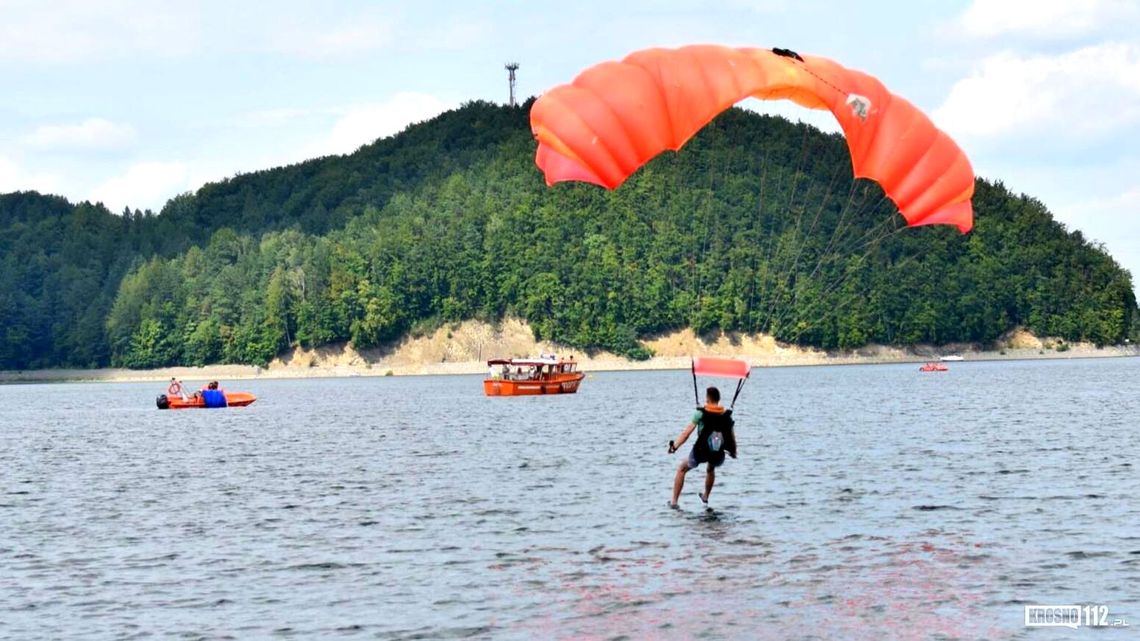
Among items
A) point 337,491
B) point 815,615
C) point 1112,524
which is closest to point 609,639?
point 815,615

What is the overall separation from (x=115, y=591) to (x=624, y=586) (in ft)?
32.9

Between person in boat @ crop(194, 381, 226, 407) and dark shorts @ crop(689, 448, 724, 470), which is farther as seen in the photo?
person in boat @ crop(194, 381, 226, 407)

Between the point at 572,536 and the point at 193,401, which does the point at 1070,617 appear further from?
the point at 193,401

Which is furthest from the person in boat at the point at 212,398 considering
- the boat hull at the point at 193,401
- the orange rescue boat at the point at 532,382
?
the orange rescue boat at the point at 532,382

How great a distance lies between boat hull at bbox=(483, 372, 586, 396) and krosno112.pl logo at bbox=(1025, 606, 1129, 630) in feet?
346

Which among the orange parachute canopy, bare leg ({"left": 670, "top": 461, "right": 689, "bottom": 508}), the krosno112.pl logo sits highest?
the orange parachute canopy

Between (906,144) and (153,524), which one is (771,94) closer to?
(906,144)

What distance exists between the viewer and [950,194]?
37.5 meters

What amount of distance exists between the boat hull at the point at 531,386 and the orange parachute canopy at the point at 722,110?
9296 cm

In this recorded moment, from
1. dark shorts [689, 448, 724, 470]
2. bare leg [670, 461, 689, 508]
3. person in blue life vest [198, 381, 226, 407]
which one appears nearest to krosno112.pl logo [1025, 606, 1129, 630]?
dark shorts [689, 448, 724, 470]

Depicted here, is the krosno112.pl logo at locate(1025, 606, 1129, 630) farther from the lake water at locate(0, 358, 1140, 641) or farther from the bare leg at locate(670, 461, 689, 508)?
the bare leg at locate(670, 461, 689, 508)

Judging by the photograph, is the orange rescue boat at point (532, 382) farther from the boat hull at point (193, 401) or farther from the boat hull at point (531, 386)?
the boat hull at point (193, 401)

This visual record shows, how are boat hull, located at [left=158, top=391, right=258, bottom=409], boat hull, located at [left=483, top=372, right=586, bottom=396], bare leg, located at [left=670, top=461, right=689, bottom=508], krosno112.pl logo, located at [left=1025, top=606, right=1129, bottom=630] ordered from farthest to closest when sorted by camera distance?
boat hull, located at [left=483, top=372, right=586, bottom=396], boat hull, located at [left=158, top=391, right=258, bottom=409], bare leg, located at [left=670, top=461, right=689, bottom=508], krosno112.pl logo, located at [left=1025, top=606, right=1129, bottom=630]

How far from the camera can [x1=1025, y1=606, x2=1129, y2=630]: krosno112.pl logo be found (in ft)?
80.1
